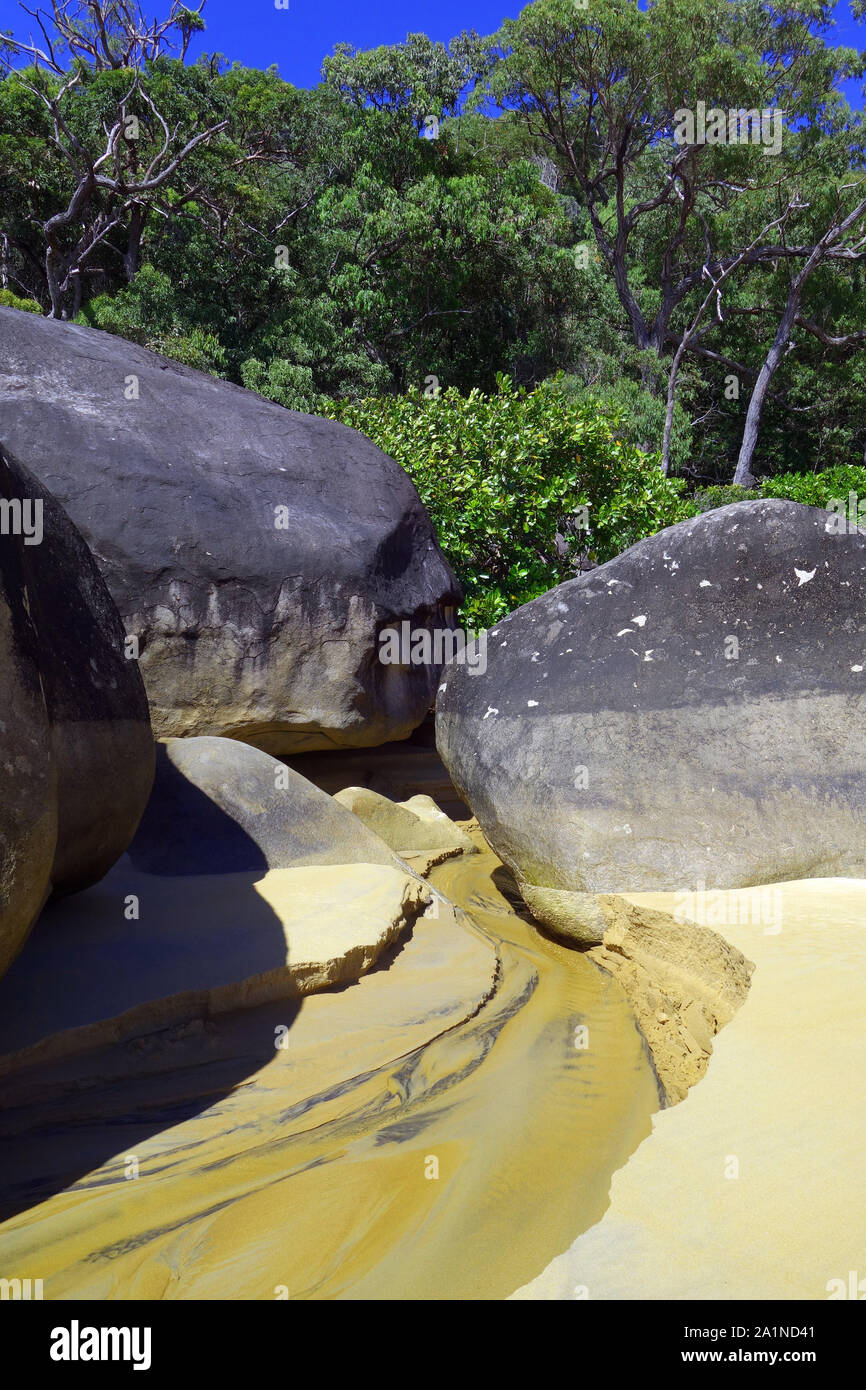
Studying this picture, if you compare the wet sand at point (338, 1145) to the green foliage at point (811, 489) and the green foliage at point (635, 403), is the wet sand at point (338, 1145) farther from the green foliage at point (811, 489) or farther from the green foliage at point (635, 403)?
the green foliage at point (635, 403)

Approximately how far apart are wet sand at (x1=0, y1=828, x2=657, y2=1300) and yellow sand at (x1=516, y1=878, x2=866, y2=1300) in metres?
0.33

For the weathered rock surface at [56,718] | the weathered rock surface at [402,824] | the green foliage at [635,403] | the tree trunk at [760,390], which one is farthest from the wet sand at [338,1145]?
the tree trunk at [760,390]

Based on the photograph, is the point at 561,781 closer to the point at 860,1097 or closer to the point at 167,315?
the point at 860,1097

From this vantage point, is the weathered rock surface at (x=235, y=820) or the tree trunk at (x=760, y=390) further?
the tree trunk at (x=760, y=390)

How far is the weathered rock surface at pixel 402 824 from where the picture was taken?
576 cm

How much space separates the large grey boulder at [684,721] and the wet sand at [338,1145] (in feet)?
2.52

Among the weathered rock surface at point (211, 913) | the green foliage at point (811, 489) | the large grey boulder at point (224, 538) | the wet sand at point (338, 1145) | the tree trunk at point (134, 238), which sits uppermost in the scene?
the tree trunk at point (134, 238)

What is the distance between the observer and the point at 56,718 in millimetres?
2988

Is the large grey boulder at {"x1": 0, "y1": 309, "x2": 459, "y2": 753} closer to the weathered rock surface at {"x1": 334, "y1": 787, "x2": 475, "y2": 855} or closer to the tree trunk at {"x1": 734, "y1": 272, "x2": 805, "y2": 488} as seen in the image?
the weathered rock surface at {"x1": 334, "y1": 787, "x2": 475, "y2": 855}

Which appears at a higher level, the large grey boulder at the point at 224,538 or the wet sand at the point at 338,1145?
the large grey boulder at the point at 224,538

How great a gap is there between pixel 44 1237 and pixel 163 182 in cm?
1419

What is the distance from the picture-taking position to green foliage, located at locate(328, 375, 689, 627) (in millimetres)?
7875

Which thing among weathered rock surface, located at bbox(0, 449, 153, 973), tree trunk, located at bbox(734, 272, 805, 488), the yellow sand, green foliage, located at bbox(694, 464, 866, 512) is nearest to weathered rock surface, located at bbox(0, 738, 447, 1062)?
weathered rock surface, located at bbox(0, 449, 153, 973)

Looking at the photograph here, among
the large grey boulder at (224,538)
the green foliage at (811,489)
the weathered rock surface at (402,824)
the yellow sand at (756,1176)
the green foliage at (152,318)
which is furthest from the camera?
the green foliage at (152,318)
